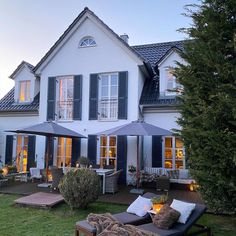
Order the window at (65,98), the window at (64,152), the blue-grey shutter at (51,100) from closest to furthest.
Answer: the window at (64,152), the window at (65,98), the blue-grey shutter at (51,100)

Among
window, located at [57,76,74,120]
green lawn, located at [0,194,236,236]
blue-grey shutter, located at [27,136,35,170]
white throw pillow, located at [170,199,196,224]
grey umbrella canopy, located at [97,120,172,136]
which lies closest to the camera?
white throw pillow, located at [170,199,196,224]

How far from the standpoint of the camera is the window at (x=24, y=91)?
15969 millimetres

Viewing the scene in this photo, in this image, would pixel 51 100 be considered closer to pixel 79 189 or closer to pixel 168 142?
pixel 168 142

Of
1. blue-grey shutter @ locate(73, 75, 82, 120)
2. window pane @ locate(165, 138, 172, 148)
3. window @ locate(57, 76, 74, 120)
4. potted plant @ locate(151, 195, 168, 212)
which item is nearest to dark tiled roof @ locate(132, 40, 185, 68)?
blue-grey shutter @ locate(73, 75, 82, 120)

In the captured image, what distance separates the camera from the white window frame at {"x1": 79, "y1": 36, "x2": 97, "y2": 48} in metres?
14.3

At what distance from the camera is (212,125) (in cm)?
609

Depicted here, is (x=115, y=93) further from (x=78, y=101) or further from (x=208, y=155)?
(x=208, y=155)

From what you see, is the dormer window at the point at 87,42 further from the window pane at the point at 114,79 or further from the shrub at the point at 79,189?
the shrub at the point at 79,189

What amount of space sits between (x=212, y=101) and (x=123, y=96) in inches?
283

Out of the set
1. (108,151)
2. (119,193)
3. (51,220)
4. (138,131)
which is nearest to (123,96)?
(108,151)

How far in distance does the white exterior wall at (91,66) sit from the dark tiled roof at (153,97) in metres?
0.44

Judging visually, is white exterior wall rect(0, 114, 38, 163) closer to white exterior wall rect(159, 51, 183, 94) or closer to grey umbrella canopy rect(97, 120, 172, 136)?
grey umbrella canopy rect(97, 120, 172, 136)

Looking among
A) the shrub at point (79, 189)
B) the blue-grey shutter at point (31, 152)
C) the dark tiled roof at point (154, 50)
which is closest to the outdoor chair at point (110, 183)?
the shrub at point (79, 189)

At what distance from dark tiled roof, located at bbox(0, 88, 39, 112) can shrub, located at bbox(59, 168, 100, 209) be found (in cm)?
783
